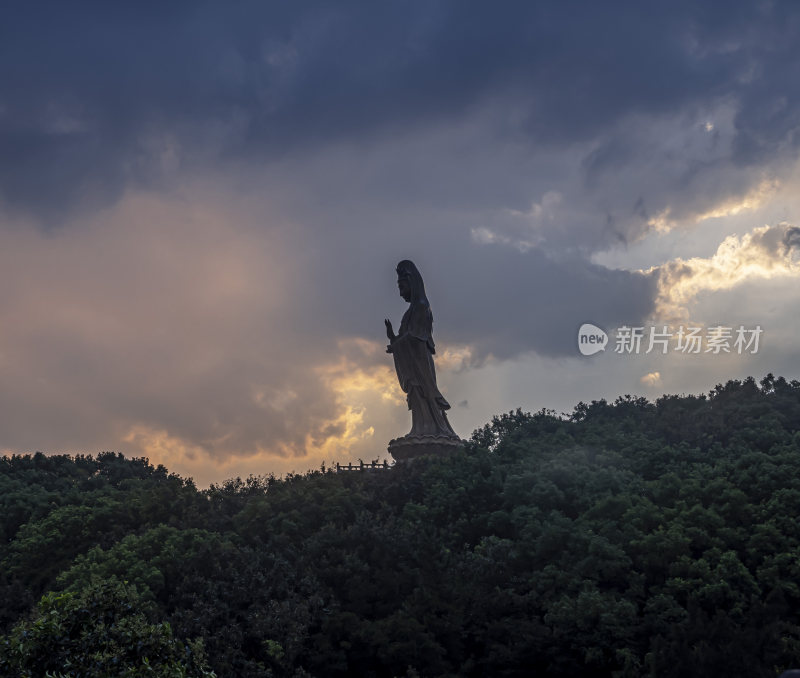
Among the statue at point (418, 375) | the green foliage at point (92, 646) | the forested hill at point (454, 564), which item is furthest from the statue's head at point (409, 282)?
the green foliage at point (92, 646)

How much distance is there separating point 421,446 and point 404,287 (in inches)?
245

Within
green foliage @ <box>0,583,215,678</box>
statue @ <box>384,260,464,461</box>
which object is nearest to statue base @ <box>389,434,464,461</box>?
statue @ <box>384,260,464,461</box>

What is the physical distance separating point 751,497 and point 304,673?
41.5ft

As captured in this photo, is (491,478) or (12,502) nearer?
(491,478)

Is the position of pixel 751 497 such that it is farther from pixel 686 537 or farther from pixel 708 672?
pixel 708 672

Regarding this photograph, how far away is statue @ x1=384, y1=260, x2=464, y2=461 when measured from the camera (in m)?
34.2

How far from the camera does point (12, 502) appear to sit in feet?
102

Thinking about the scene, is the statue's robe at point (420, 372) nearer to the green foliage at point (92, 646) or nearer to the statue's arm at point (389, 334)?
the statue's arm at point (389, 334)

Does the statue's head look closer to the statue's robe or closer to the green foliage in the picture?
the statue's robe

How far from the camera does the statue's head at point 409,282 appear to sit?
36.6m

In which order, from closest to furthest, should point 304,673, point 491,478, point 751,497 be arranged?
point 304,673, point 751,497, point 491,478

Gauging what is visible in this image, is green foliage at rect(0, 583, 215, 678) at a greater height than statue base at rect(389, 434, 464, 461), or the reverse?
statue base at rect(389, 434, 464, 461)

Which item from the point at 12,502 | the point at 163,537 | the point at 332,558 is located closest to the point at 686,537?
the point at 332,558

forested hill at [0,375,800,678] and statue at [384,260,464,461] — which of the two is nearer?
forested hill at [0,375,800,678]
